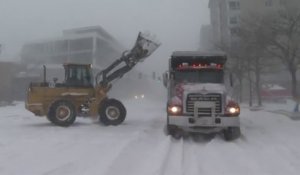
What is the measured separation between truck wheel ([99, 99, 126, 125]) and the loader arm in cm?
138

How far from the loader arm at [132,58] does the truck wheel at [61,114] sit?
88.6 inches

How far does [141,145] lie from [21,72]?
264 feet

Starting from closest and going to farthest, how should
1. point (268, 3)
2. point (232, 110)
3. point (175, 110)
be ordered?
point (232, 110) → point (175, 110) → point (268, 3)

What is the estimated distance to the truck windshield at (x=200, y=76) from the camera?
17.9 m

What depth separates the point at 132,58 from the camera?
78.0 feet

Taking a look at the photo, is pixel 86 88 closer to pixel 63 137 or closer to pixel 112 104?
pixel 112 104

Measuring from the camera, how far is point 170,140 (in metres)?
15.6

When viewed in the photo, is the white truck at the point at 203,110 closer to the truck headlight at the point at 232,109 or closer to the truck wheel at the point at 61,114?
the truck headlight at the point at 232,109

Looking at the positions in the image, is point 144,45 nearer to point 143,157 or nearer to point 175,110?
point 175,110

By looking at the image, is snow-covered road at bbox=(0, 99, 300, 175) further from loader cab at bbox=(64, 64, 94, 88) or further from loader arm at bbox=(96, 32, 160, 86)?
loader arm at bbox=(96, 32, 160, 86)

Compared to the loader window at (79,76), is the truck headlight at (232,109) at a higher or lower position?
lower

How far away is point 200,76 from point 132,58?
21.2 feet

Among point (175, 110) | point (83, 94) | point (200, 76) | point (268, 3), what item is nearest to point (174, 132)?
point (175, 110)

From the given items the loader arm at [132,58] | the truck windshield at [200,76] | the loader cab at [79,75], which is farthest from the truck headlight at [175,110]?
the loader cab at [79,75]
